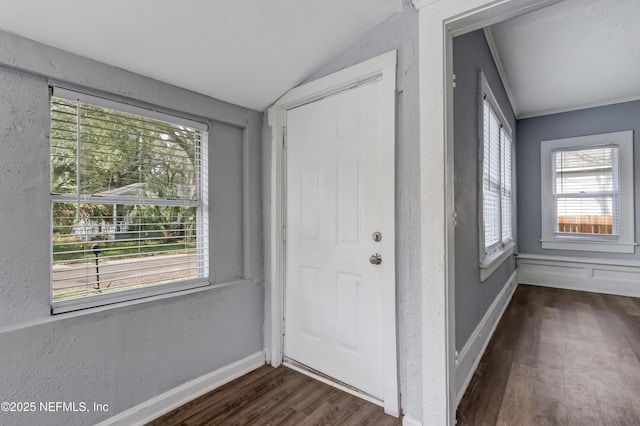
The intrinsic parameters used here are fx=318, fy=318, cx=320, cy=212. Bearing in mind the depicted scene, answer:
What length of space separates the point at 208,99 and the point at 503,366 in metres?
2.89

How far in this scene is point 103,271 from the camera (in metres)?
1.74

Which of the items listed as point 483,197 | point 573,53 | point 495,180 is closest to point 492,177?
point 495,180

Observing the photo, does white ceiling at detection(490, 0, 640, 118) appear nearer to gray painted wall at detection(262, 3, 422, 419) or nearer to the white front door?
gray painted wall at detection(262, 3, 422, 419)

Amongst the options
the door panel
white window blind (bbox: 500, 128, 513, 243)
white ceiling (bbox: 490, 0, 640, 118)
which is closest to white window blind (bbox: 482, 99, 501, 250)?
white window blind (bbox: 500, 128, 513, 243)

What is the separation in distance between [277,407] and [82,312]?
1205mm

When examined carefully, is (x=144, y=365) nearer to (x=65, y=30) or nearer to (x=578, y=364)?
(x=65, y=30)

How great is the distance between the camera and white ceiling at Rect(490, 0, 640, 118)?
8.20 feet

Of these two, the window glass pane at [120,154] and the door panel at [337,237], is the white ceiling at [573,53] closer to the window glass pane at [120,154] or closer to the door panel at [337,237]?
the door panel at [337,237]

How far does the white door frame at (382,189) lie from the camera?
182 centimetres

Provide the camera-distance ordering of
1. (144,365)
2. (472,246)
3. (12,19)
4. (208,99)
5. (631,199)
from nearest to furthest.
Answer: (12,19)
(144,365)
(208,99)
(472,246)
(631,199)

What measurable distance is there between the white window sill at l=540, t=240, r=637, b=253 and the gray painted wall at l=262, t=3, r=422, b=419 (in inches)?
169

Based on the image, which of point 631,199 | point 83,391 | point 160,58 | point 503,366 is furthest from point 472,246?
point 631,199

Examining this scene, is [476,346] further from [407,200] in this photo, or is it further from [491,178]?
[491,178]

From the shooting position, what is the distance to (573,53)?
10.2 feet
